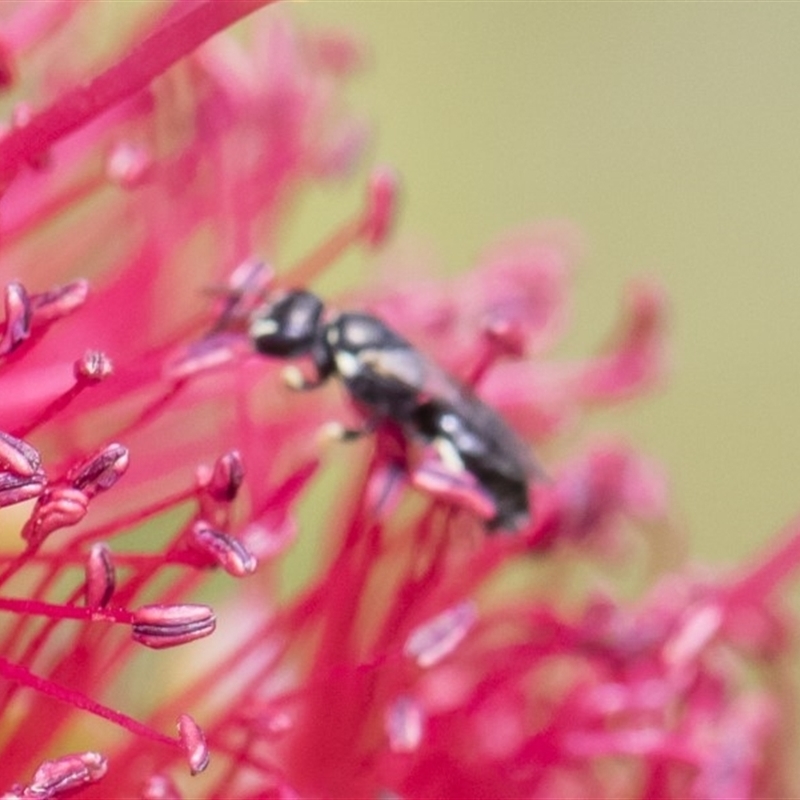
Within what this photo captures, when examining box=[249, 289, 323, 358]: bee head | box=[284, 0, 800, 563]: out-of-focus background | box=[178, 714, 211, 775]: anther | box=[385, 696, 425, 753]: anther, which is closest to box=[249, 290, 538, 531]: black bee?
box=[249, 289, 323, 358]: bee head

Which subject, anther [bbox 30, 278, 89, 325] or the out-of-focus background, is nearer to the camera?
anther [bbox 30, 278, 89, 325]

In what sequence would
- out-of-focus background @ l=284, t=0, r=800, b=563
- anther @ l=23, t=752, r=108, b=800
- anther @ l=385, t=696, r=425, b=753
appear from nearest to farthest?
anther @ l=23, t=752, r=108, b=800, anther @ l=385, t=696, r=425, b=753, out-of-focus background @ l=284, t=0, r=800, b=563

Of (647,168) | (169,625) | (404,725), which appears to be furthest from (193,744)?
(647,168)

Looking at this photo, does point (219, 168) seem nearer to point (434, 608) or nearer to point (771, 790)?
point (434, 608)

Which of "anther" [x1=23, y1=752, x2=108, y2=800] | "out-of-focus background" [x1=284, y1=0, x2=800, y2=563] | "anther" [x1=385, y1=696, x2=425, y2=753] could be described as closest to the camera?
"anther" [x1=23, y1=752, x2=108, y2=800]

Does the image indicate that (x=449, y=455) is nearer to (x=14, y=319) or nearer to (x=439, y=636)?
(x=439, y=636)

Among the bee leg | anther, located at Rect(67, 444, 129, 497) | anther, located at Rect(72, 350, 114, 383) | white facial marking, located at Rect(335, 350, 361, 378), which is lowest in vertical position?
the bee leg

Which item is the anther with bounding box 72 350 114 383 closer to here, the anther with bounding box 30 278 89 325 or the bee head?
the anther with bounding box 30 278 89 325

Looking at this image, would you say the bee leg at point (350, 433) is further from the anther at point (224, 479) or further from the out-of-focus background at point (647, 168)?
the out-of-focus background at point (647, 168)

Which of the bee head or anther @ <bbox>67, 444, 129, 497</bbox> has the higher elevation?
anther @ <bbox>67, 444, 129, 497</bbox>
